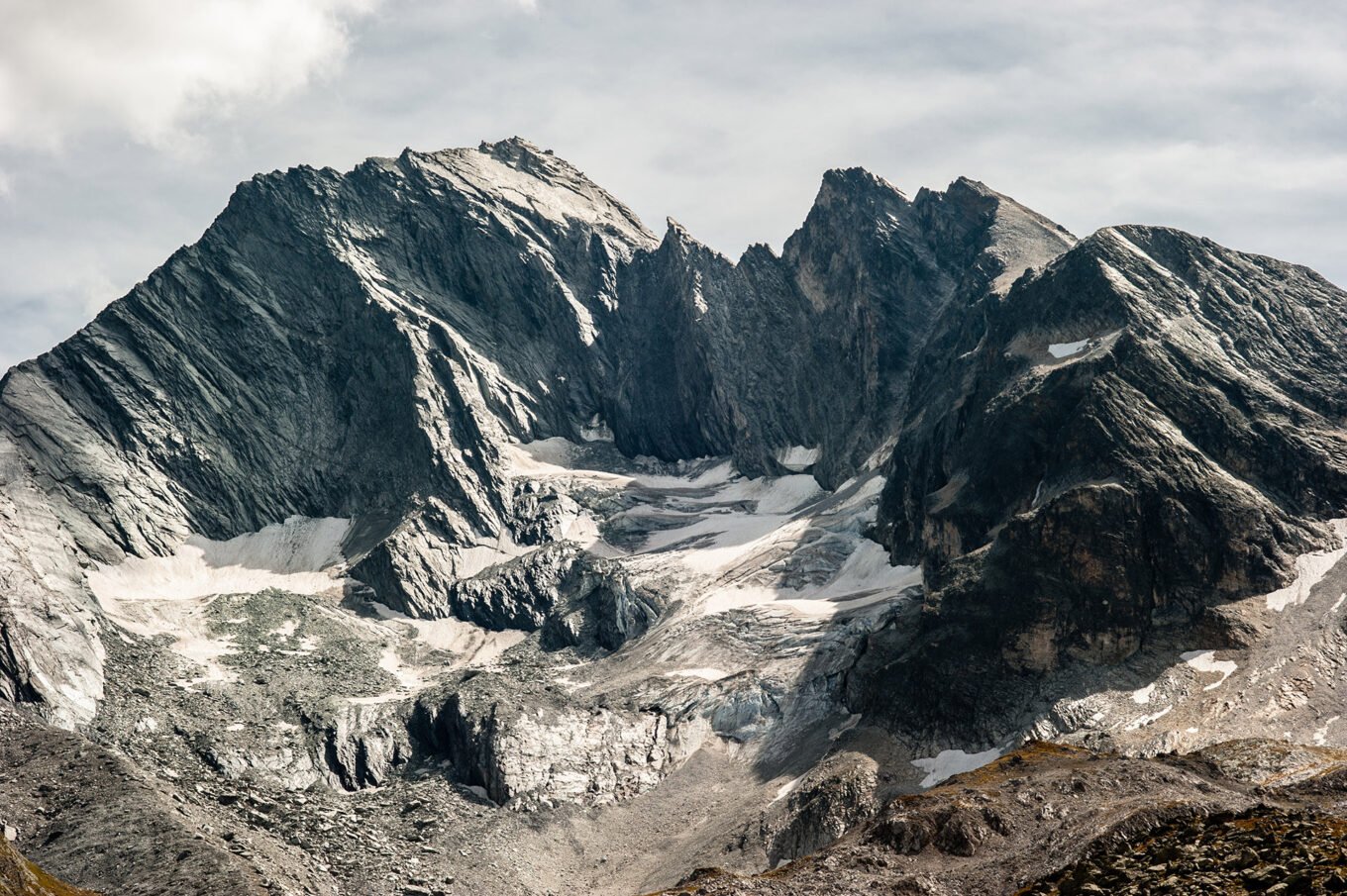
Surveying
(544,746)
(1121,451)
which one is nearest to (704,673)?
(544,746)

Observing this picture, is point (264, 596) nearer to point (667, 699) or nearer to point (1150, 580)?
point (667, 699)

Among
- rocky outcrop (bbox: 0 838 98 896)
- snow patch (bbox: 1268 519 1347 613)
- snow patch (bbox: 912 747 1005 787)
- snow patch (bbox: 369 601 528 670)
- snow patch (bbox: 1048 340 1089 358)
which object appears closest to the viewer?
rocky outcrop (bbox: 0 838 98 896)

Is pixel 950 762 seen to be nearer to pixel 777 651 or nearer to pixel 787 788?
pixel 787 788

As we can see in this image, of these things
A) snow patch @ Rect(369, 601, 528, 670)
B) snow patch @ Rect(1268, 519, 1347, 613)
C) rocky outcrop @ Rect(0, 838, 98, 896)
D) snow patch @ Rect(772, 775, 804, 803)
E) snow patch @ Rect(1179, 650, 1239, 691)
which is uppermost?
snow patch @ Rect(369, 601, 528, 670)

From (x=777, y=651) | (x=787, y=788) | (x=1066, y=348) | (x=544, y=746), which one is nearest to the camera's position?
(x=787, y=788)

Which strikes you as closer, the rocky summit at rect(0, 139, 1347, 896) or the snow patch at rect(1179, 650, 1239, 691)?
the rocky summit at rect(0, 139, 1347, 896)

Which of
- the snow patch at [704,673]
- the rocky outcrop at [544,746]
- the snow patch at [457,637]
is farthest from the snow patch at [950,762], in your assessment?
the snow patch at [457,637]

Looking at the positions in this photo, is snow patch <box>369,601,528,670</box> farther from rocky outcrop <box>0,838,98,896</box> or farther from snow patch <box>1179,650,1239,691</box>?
rocky outcrop <box>0,838,98,896</box>

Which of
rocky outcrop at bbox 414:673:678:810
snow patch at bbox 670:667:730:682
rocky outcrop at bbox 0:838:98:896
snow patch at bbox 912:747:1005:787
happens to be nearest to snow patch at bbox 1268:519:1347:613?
snow patch at bbox 912:747:1005:787

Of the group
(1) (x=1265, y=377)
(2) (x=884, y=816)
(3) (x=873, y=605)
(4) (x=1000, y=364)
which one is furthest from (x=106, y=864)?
(1) (x=1265, y=377)
